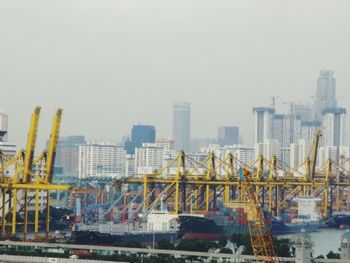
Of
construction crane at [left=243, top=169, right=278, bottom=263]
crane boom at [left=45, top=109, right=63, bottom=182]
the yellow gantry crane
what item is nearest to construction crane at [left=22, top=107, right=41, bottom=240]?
the yellow gantry crane

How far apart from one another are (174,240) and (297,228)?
21.3 m

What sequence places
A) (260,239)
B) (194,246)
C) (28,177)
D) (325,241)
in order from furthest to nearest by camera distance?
(325,241), (28,177), (194,246), (260,239)

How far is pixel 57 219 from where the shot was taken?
9169cm

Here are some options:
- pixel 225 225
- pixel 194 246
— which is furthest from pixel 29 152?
pixel 225 225

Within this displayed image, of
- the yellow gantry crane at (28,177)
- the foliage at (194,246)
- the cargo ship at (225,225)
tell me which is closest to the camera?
the foliage at (194,246)

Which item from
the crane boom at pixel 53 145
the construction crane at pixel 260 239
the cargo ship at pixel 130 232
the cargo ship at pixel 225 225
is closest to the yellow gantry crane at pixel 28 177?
the crane boom at pixel 53 145

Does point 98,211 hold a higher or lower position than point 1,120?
lower

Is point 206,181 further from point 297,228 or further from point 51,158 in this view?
point 51,158

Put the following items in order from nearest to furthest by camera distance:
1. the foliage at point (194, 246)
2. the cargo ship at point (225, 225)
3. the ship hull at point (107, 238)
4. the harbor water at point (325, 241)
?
1. the foliage at point (194, 246)
2. the ship hull at point (107, 238)
3. the harbor water at point (325, 241)
4. the cargo ship at point (225, 225)

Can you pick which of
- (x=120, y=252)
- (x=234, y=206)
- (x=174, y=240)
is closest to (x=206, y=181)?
(x=234, y=206)

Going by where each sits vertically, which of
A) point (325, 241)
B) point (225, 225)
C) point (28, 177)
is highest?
point (28, 177)

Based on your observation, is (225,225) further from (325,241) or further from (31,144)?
(31,144)

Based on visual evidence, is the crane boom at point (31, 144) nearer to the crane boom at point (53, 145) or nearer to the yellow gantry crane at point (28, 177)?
the yellow gantry crane at point (28, 177)

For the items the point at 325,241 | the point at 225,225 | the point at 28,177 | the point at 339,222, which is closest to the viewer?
the point at 28,177
